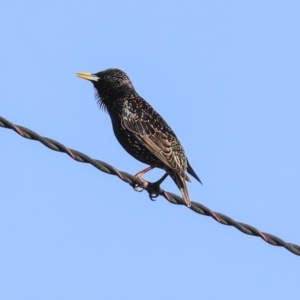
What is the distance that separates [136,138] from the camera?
997 cm

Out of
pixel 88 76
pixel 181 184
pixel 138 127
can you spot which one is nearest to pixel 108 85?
pixel 88 76

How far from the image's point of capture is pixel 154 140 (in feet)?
32.6

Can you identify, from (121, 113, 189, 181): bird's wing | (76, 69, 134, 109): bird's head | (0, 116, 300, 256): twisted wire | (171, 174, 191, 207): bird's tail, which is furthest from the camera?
(76, 69, 134, 109): bird's head

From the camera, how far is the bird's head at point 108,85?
10.5m

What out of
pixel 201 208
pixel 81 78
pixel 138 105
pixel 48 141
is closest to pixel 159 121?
pixel 138 105

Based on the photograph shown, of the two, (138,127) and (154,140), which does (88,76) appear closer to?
(138,127)

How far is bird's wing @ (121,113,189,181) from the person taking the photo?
9586 millimetres

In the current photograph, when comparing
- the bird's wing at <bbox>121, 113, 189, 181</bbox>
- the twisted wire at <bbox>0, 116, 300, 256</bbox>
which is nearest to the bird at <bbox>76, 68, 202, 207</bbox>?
the bird's wing at <bbox>121, 113, 189, 181</bbox>

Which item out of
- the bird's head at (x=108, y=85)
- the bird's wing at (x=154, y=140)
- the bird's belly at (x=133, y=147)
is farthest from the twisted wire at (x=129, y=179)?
the bird's head at (x=108, y=85)

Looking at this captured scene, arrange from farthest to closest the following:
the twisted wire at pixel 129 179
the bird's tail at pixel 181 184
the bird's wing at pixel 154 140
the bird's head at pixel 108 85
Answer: the bird's head at pixel 108 85, the bird's wing at pixel 154 140, the bird's tail at pixel 181 184, the twisted wire at pixel 129 179

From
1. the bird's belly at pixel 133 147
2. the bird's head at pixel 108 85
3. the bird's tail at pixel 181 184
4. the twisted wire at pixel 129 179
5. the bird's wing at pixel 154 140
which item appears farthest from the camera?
the bird's head at pixel 108 85

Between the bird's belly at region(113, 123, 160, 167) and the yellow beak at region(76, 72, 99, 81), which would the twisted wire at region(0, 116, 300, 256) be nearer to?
the bird's belly at region(113, 123, 160, 167)

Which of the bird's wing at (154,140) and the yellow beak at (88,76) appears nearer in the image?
the bird's wing at (154,140)

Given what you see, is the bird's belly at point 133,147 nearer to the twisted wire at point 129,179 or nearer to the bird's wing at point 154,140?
the bird's wing at point 154,140
